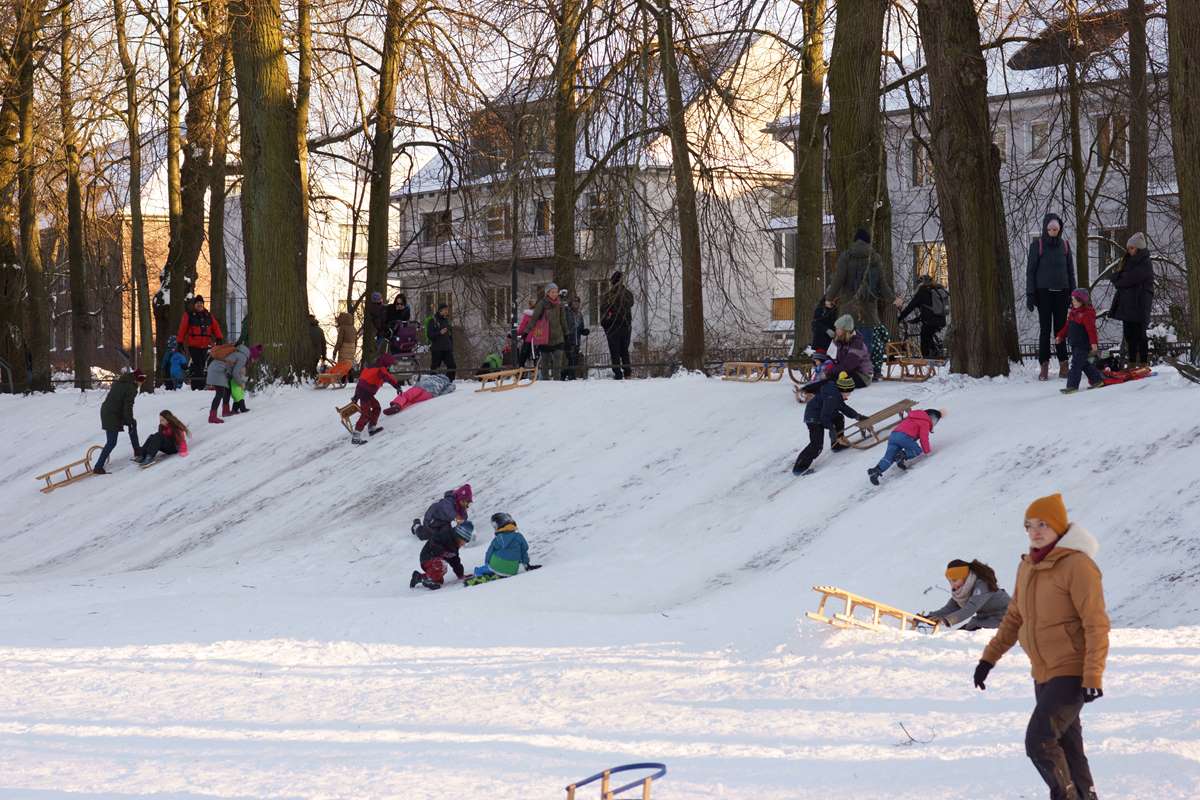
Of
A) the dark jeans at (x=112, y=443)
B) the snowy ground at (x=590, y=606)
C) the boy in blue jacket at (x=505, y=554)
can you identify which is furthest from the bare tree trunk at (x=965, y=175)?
the dark jeans at (x=112, y=443)

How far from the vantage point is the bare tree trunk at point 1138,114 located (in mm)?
20078

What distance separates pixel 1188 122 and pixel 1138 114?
23.1ft

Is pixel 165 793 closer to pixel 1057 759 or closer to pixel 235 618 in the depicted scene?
pixel 1057 759

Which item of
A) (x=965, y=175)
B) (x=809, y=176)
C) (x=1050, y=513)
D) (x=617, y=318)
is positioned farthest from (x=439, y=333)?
(x=1050, y=513)

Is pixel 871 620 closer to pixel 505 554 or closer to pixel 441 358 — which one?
pixel 505 554

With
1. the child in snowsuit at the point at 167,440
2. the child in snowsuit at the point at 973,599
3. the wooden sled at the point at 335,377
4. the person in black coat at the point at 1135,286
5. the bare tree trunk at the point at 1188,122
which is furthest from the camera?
the wooden sled at the point at 335,377

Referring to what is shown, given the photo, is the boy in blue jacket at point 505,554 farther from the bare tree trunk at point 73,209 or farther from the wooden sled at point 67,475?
the bare tree trunk at point 73,209

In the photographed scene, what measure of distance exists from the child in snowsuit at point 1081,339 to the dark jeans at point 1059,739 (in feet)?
31.4

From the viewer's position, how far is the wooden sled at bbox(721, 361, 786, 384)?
770 inches

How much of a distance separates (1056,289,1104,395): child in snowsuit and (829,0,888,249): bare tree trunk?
3874 mm

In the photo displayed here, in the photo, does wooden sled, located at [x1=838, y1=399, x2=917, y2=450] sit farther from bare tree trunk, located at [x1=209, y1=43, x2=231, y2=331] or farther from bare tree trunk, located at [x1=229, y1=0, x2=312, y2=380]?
bare tree trunk, located at [x1=209, y1=43, x2=231, y2=331]

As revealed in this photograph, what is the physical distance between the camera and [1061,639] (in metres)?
5.67

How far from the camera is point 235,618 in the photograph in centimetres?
1223

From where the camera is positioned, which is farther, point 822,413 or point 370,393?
point 370,393
